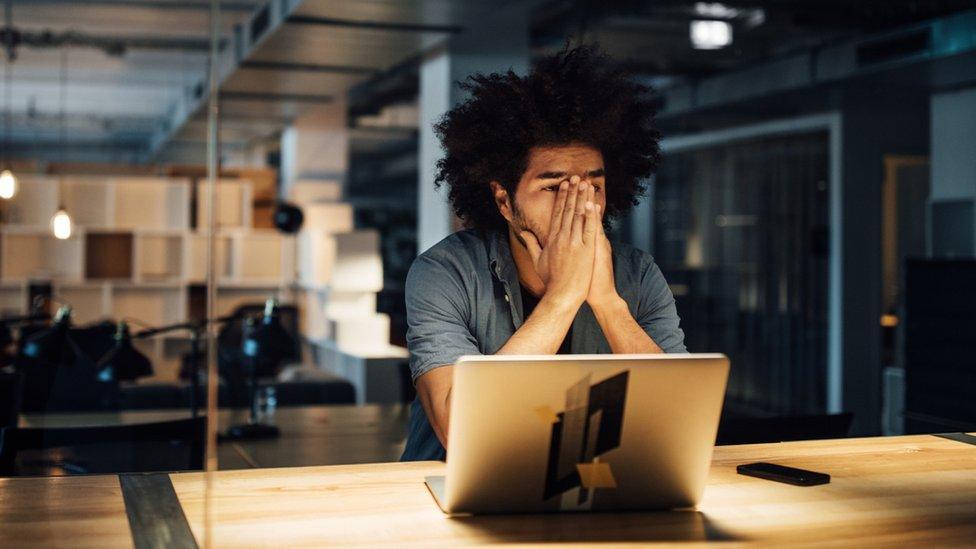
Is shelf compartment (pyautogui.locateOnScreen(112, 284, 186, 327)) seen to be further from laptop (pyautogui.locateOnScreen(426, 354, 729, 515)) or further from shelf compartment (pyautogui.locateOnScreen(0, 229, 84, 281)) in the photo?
laptop (pyautogui.locateOnScreen(426, 354, 729, 515))

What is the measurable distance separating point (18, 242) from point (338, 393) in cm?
402

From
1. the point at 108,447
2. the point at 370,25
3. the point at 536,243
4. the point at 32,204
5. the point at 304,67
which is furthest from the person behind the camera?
the point at 32,204

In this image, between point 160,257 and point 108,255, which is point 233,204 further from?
point 108,255

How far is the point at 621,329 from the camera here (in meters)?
2.06

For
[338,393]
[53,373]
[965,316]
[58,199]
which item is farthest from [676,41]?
[53,373]

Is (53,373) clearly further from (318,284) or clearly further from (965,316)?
(965,316)

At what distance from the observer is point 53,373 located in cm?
462

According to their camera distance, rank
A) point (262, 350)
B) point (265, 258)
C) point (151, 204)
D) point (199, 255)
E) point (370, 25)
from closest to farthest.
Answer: point (262, 350), point (370, 25), point (151, 204), point (199, 255), point (265, 258)

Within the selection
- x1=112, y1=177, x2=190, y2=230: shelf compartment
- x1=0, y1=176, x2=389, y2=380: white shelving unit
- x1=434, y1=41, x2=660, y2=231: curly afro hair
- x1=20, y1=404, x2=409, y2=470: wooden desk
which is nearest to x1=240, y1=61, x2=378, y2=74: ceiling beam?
x1=0, y1=176, x2=389, y2=380: white shelving unit

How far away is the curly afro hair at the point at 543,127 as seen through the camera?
2.28 m

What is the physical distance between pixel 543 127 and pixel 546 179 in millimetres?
124

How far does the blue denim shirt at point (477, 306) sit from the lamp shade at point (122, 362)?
5.17 ft

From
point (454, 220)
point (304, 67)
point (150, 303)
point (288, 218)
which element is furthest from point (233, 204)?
point (454, 220)

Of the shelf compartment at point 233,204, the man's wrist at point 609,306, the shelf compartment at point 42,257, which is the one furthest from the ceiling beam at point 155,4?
the man's wrist at point 609,306
